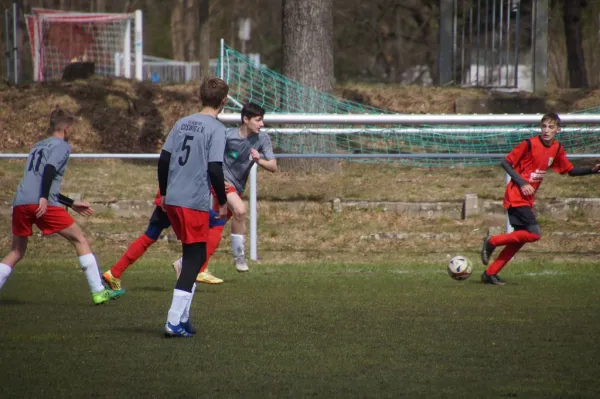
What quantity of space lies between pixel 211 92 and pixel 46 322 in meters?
2.26

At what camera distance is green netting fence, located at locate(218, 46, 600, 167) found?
49.5 feet

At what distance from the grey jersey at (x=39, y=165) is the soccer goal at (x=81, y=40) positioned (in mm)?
16934

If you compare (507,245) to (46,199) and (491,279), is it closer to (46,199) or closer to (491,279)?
(491,279)

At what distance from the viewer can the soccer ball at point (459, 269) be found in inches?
380

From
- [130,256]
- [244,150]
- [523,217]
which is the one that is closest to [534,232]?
[523,217]

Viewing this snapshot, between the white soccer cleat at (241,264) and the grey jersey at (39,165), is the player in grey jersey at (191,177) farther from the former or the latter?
the white soccer cleat at (241,264)

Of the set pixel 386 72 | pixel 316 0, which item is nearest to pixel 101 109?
pixel 316 0

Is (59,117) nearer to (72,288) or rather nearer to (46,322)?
(46,322)

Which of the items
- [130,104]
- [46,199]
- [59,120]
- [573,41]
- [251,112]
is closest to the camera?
[46,199]

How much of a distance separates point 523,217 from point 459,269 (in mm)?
824

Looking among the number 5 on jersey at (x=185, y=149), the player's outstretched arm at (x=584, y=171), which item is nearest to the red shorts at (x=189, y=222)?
the number 5 on jersey at (x=185, y=149)

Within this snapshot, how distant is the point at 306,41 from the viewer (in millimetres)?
16734

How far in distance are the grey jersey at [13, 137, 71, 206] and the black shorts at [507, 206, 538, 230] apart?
4471 millimetres

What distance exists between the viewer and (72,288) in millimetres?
9391
